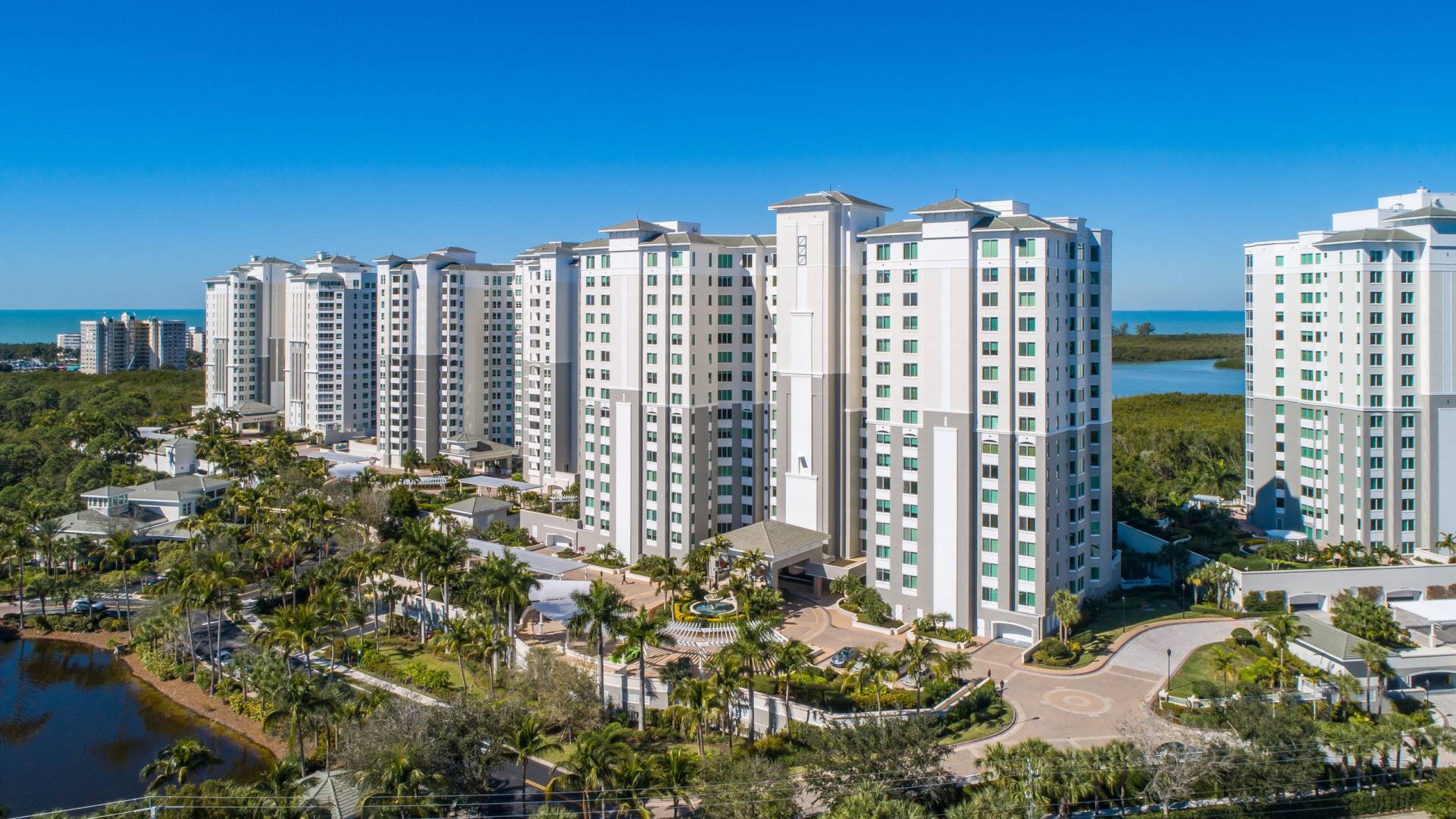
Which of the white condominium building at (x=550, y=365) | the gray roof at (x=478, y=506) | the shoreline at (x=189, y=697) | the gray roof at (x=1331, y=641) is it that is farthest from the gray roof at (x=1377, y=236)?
the shoreline at (x=189, y=697)

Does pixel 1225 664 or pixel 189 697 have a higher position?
pixel 1225 664

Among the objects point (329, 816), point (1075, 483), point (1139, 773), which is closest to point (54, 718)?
point (329, 816)

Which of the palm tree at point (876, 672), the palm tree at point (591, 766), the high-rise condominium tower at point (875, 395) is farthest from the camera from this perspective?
the high-rise condominium tower at point (875, 395)

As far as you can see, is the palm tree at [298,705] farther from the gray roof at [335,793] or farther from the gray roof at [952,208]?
the gray roof at [952,208]

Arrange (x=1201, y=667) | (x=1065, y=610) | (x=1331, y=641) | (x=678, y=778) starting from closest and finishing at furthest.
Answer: (x=678, y=778) → (x=1331, y=641) → (x=1201, y=667) → (x=1065, y=610)

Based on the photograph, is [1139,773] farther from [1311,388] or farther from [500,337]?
[500,337]

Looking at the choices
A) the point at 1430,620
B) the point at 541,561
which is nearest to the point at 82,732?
the point at 541,561

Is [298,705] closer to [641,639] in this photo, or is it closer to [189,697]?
[641,639]
